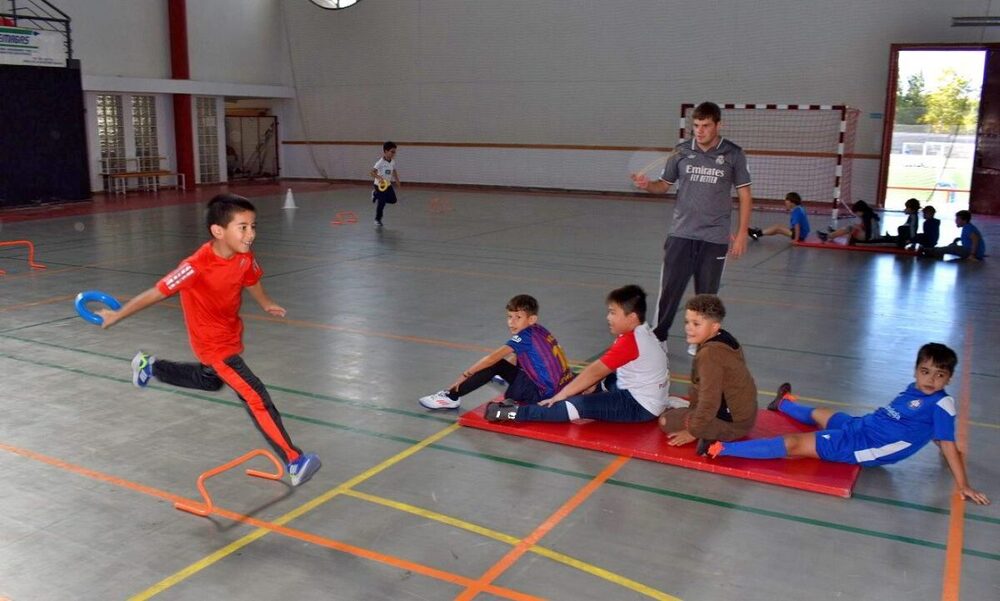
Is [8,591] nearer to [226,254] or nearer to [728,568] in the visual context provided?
[226,254]

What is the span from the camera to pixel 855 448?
15.9ft

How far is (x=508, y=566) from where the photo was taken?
379 centimetres

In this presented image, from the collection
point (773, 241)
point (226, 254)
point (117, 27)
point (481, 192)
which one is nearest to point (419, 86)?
point (481, 192)

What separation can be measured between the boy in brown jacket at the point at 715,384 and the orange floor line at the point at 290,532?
1.84m

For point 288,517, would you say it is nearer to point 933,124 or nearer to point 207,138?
point 933,124

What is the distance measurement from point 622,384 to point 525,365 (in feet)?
2.20

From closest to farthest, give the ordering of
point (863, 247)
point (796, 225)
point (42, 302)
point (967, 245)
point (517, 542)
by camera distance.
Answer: point (517, 542), point (42, 302), point (967, 245), point (863, 247), point (796, 225)

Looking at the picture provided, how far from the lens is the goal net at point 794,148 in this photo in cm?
2211

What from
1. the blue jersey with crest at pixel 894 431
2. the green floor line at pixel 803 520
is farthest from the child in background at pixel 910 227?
the green floor line at pixel 803 520

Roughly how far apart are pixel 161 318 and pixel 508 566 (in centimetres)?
622

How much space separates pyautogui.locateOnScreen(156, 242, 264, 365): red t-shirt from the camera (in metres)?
4.20

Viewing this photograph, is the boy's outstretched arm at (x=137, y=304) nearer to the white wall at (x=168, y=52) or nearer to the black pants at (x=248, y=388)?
the black pants at (x=248, y=388)

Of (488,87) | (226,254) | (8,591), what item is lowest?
(8,591)

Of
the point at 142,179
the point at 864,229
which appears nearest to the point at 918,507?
the point at 864,229
